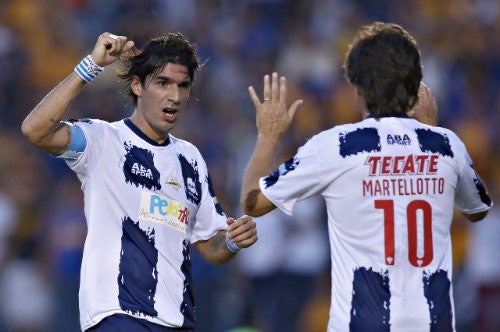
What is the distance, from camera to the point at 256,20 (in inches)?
579

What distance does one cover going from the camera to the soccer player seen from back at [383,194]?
5.24 metres

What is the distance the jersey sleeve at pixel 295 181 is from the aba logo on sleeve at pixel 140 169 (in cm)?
99

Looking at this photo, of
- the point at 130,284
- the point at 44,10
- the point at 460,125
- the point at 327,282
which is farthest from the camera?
the point at 44,10

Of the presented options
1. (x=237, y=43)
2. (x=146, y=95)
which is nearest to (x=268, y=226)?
(x=237, y=43)

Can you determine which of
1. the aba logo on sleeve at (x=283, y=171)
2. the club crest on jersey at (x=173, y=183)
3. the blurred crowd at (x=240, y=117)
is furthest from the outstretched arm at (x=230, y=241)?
the blurred crowd at (x=240, y=117)

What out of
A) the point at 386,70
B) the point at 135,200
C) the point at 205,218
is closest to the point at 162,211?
the point at 135,200

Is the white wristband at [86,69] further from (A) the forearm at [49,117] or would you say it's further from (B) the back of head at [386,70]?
(B) the back of head at [386,70]

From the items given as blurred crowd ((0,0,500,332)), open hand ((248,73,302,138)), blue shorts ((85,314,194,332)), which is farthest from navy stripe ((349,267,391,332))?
blurred crowd ((0,0,500,332))

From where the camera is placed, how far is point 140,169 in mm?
6215

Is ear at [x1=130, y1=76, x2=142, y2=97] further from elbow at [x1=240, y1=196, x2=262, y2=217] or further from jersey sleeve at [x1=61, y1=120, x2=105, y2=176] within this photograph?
elbow at [x1=240, y1=196, x2=262, y2=217]

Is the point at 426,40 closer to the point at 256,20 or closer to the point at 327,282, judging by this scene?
the point at 256,20

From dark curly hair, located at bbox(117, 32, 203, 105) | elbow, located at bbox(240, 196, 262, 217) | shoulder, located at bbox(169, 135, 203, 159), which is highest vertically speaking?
dark curly hair, located at bbox(117, 32, 203, 105)

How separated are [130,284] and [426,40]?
354 inches

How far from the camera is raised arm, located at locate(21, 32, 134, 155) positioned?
18.7 feet
